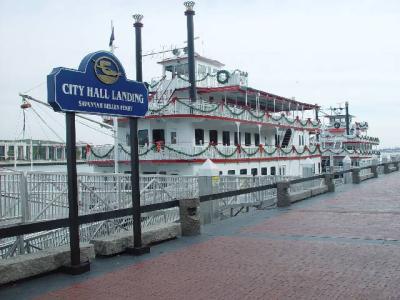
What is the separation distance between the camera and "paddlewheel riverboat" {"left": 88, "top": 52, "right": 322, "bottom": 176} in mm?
26203

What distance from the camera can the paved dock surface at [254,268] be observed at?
6102 mm

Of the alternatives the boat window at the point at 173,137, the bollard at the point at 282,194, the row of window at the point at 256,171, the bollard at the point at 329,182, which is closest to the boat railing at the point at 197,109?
the boat window at the point at 173,137

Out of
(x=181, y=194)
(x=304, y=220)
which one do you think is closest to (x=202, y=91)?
(x=181, y=194)

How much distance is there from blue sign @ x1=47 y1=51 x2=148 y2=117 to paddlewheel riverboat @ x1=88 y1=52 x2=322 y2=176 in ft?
43.8

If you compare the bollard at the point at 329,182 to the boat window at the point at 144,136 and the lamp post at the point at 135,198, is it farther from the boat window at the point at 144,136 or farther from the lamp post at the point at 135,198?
the lamp post at the point at 135,198

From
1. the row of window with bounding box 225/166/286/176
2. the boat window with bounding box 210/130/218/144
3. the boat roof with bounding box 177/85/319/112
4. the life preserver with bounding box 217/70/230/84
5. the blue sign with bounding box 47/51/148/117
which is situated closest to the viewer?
the blue sign with bounding box 47/51/148/117

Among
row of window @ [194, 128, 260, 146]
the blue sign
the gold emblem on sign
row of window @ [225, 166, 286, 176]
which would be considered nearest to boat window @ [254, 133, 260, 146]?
row of window @ [194, 128, 260, 146]

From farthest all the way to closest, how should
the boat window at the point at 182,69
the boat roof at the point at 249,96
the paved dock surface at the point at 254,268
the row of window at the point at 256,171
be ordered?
1. the boat window at the point at 182,69
2. the boat roof at the point at 249,96
3. the row of window at the point at 256,171
4. the paved dock surface at the point at 254,268

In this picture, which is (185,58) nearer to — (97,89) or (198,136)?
(198,136)

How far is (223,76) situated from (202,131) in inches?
204

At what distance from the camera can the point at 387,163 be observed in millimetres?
38500

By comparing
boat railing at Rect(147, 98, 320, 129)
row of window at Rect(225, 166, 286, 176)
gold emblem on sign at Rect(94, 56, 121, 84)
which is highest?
boat railing at Rect(147, 98, 320, 129)

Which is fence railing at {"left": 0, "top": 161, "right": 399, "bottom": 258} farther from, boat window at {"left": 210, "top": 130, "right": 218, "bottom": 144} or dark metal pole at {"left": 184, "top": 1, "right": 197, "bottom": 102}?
boat window at {"left": 210, "top": 130, "right": 218, "bottom": 144}

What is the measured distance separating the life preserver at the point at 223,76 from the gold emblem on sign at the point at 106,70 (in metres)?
24.0
